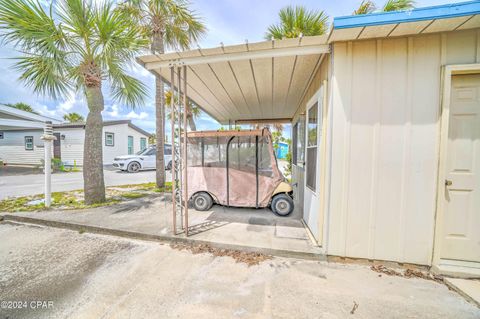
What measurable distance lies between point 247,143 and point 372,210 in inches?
89.4

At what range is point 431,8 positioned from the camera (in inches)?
66.4

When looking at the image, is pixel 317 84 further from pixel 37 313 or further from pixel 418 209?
pixel 37 313

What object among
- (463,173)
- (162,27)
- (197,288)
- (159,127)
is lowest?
(197,288)

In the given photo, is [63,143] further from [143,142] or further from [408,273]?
[408,273]

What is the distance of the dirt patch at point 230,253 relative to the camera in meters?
2.33

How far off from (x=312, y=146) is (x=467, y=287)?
84.9 inches

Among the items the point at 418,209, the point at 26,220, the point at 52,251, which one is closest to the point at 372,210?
the point at 418,209

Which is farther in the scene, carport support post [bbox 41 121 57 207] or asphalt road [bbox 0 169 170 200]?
asphalt road [bbox 0 169 170 200]

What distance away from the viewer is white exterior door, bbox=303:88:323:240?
2.60 metres

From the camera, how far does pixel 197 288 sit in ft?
6.17

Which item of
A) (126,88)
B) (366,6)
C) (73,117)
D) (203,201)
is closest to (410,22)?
(366,6)

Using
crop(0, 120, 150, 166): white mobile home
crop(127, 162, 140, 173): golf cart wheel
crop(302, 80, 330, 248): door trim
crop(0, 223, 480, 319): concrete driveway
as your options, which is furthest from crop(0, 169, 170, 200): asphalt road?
crop(302, 80, 330, 248): door trim

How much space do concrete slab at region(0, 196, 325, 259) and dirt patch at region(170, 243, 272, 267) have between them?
75 millimetres

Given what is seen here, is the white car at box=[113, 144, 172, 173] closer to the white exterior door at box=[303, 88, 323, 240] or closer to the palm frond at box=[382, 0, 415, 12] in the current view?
the white exterior door at box=[303, 88, 323, 240]
